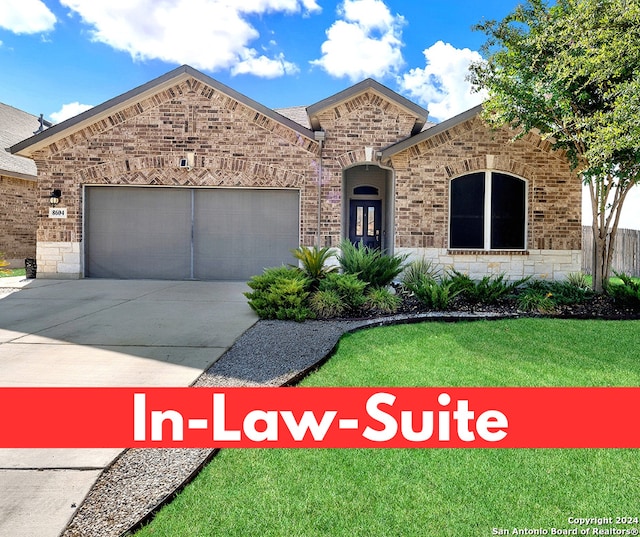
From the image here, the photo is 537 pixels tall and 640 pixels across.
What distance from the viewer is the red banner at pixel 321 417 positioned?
334 centimetres

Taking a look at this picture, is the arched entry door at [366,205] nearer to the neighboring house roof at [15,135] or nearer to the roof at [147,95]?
the roof at [147,95]

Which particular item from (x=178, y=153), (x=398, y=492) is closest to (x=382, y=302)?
(x=398, y=492)

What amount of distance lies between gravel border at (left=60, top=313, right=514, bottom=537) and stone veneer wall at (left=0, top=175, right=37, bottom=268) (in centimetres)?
1369

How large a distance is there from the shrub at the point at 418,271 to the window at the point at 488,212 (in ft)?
2.85

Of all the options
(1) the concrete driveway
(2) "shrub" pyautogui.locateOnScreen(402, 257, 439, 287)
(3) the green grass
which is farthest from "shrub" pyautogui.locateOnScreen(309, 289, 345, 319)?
(3) the green grass

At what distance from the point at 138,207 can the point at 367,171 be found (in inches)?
265

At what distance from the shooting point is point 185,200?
12508mm

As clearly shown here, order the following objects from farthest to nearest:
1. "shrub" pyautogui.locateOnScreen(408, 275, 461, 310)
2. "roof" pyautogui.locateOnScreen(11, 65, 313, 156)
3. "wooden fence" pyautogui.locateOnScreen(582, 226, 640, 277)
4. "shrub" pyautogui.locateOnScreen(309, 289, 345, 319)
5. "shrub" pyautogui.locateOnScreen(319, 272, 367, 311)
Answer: "wooden fence" pyautogui.locateOnScreen(582, 226, 640, 277), "roof" pyautogui.locateOnScreen(11, 65, 313, 156), "shrub" pyautogui.locateOnScreen(408, 275, 461, 310), "shrub" pyautogui.locateOnScreen(319, 272, 367, 311), "shrub" pyautogui.locateOnScreen(309, 289, 345, 319)

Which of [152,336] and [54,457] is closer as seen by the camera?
[54,457]

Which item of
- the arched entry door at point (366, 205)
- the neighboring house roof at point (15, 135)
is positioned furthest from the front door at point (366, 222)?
the neighboring house roof at point (15, 135)

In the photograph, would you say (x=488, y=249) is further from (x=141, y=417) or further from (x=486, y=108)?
(x=141, y=417)

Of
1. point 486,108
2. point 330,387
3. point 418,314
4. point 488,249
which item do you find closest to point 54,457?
point 330,387

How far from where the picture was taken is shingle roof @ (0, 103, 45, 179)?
16078 mm

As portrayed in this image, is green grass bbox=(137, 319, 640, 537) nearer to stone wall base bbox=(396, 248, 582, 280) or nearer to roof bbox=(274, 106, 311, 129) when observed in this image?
stone wall base bbox=(396, 248, 582, 280)
